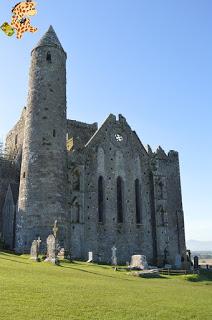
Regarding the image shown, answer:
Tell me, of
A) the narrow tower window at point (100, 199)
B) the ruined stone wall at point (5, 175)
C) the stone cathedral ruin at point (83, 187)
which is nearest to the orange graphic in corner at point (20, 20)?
the stone cathedral ruin at point (83, 187)

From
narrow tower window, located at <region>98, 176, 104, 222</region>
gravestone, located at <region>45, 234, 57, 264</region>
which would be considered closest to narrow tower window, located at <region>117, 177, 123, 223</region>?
narrow tower window, located at <region>98, 176, 104, 222</region>

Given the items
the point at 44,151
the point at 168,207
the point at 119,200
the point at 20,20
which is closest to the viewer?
the point at 20,20

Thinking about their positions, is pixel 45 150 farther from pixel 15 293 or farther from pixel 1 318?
pixel 1 318

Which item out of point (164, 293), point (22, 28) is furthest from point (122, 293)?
point (22, 28)

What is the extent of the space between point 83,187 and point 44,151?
476 centimetres

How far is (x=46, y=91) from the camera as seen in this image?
3488 cm

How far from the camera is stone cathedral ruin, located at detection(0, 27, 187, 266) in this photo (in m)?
31.8

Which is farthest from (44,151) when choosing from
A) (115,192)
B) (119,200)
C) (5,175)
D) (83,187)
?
(119,200)

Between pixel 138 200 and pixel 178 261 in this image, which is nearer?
pixel 178 261

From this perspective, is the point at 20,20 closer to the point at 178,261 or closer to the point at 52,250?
the point at 52,250

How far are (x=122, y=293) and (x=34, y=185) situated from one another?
678 inches

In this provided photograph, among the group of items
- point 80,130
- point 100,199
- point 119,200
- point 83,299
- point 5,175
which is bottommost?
point 83,299

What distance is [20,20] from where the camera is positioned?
4.39m

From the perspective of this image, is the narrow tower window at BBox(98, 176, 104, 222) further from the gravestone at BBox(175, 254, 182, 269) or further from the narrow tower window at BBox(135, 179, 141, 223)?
the gravestone at BBox(175, 254, 182, 269)
